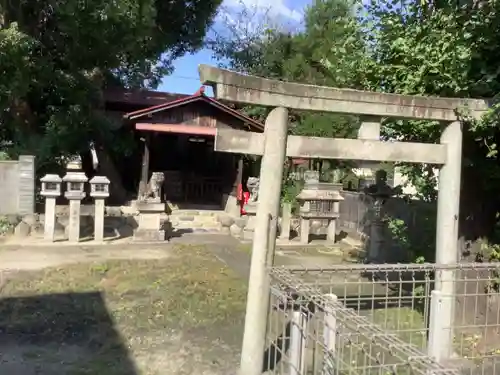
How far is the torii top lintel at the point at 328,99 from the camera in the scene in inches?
186

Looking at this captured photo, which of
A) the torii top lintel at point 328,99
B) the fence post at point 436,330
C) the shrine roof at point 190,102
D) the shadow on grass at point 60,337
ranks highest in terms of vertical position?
the shrine roof at point 190,102

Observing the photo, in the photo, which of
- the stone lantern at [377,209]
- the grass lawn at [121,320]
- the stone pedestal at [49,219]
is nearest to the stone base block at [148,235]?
the stone pedestal at [49,219]

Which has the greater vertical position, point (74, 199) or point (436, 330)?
point (74, 199)

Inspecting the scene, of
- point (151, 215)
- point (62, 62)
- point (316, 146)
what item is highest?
point (62, 62)

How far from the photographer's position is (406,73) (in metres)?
6.48

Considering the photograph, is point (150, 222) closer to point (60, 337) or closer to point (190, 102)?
point (190, 102)

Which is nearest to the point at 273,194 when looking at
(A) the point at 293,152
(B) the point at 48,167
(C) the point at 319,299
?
(A) the point at 293,152

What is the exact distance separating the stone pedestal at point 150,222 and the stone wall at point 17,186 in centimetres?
313

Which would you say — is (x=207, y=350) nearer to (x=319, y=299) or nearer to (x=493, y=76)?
(x=319, y=299)

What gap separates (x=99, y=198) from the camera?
12.3 metres

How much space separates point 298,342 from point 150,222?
9.09 meters

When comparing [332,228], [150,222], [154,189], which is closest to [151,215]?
[150,222]

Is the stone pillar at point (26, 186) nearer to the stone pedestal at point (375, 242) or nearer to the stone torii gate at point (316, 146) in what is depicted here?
the stone pedestal at point (375, 242)

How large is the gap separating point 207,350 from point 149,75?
17659 millimetres
